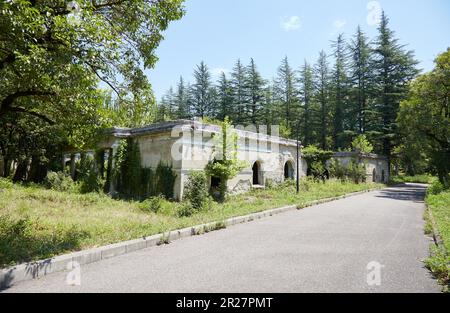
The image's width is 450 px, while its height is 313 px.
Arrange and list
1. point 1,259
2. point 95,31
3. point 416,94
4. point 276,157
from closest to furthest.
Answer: point 1,259, point 95,31, point 276,157, point 416,94

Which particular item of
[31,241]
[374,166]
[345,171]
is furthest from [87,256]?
[374,166]

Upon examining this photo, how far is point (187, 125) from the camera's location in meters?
13.4

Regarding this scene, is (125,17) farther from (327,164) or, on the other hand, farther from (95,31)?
(327,164)

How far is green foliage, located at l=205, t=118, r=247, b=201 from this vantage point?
45.7 ft

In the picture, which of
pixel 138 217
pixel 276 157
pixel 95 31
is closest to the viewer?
pixel 95 31

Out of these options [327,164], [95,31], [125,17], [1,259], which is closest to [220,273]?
[1,259]

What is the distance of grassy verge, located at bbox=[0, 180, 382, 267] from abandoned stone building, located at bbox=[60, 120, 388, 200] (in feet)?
7.74

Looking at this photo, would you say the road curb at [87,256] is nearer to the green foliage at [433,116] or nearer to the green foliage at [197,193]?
the green foliage at [197,193]

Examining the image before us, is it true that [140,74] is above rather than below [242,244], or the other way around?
above

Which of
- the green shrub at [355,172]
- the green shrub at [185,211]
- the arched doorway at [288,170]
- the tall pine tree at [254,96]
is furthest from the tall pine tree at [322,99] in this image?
the green shrub at [185,211]

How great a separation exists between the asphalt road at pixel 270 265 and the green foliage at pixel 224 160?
18.1ft

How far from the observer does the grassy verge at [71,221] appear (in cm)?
546
